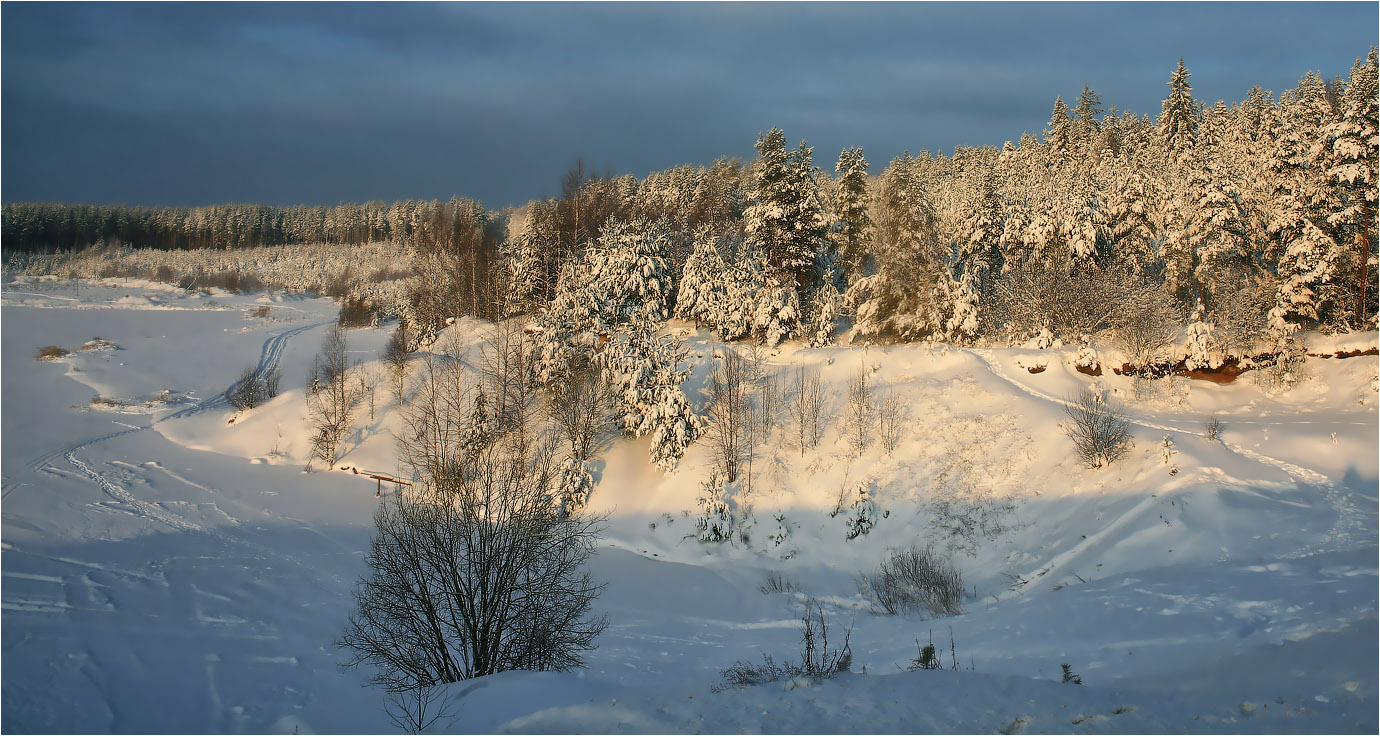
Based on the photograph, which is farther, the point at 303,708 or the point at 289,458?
the point at 289,458

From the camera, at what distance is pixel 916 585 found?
1648 cm

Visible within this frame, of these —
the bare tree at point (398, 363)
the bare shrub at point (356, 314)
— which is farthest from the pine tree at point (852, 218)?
the bare shrub at point (356, 314)

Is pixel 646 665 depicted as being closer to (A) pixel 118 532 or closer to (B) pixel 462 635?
(B) pixel 462 635

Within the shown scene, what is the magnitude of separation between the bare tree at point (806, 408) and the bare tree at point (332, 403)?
66.9 ft

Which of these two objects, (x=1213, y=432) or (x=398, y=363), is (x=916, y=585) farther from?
(x=398, y=363)

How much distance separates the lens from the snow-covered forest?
31.7 feet

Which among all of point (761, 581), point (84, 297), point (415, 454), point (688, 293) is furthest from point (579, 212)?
point (84, 297)

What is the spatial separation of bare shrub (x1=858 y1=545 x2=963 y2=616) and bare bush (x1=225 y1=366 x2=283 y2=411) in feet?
106

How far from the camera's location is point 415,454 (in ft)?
89.3

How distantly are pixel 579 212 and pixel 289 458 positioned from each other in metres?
20.7

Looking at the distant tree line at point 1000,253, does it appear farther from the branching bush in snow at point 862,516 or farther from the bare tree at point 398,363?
the branching bush in snow at point 862,516

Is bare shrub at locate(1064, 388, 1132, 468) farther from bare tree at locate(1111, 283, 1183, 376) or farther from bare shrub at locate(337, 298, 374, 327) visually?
bare shrub at locate(337, 298, 374, 327)

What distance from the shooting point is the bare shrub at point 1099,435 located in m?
19.0

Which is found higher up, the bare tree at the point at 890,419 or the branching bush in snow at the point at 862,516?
the bare tree at the point at 890,419
